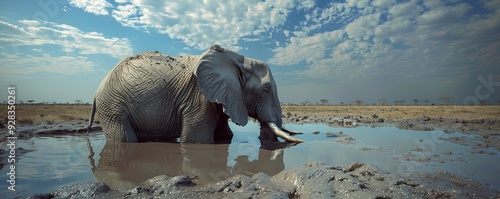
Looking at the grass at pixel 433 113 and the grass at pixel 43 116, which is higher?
the grass at pixel 433 113

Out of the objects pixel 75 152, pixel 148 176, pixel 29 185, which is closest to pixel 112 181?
pixel 148 176

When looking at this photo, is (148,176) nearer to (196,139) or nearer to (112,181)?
(112,181)

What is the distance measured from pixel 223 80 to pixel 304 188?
175 inches

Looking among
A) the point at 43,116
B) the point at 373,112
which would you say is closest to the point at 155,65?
the point at 43,116

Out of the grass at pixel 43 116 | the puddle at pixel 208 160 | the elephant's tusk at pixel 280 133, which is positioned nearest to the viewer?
the puddle at pixel 208 160

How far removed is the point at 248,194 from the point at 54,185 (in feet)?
8.95

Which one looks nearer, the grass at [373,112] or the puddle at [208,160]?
the puddle at [208,160]

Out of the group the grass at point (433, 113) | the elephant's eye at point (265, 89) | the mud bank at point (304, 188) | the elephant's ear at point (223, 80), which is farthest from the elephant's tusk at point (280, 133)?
the grass at point (433, 113)

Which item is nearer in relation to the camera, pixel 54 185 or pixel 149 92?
pixel 54 185

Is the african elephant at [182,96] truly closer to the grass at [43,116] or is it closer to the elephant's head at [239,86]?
the elephant's head at [239,86]

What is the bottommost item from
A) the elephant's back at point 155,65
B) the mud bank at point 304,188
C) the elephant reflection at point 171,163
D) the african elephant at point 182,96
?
the elephant reflection at point 171,163

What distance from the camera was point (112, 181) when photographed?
13.3ft

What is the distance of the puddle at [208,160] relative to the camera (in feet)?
13.9

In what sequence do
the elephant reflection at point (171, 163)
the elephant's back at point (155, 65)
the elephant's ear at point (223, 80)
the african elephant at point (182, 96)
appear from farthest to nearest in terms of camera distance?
1. the elephant's back at point (155, 65)
2. the african elephant at point (182, 96)
3. the elephant's ear at point (223, 80)
4. the elephant reflection at point (171, 163)
